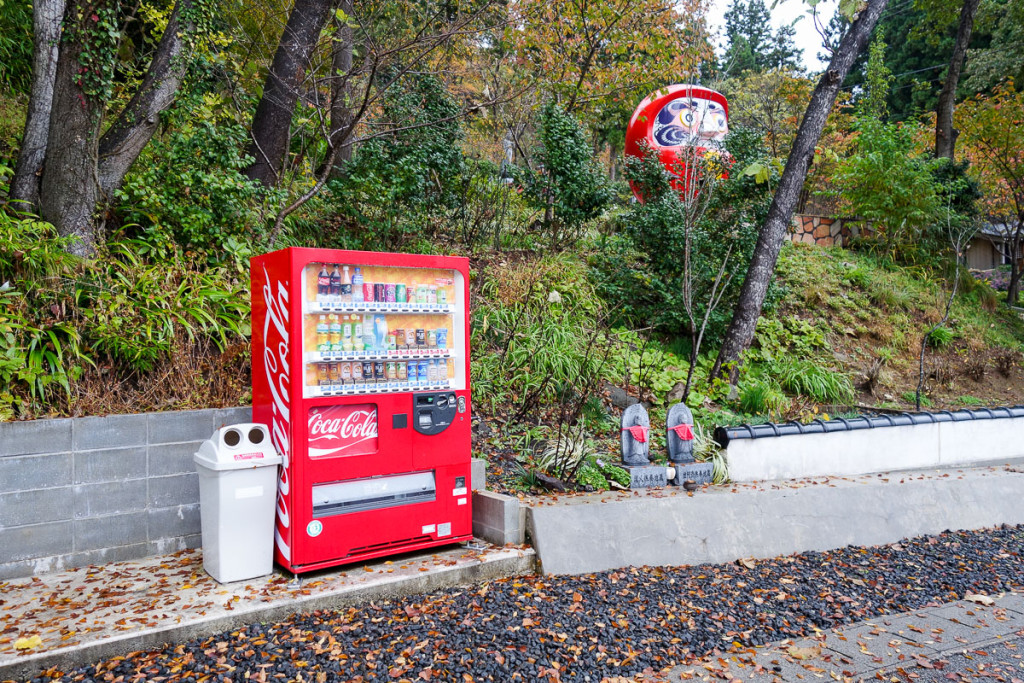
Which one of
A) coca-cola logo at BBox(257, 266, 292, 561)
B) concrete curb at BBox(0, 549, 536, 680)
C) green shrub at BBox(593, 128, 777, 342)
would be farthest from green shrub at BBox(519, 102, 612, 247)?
concrete curb at BBox(0, 549, 536, 680)

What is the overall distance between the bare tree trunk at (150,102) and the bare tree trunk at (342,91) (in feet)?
4.62

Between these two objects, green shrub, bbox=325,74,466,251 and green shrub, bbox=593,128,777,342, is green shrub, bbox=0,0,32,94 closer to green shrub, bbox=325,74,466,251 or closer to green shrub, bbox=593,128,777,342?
green shrub, bbox=325,74,466,251

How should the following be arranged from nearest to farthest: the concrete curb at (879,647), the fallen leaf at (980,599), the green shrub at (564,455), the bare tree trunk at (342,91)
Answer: the concrete curb at (879,647) → the fallen leaf at (980,599) → the green shrub at (564,455) → the bare tree trunk at (342,91)

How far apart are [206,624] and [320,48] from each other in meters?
6.15

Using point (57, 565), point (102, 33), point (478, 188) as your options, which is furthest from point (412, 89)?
point (57, 565)

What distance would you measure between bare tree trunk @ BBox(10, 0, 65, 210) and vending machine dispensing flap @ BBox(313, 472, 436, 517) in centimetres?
368

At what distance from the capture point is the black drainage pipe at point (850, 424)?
20.3 feet

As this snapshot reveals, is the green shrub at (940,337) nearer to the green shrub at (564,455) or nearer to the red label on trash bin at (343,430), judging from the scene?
the green shrub at (564,455)

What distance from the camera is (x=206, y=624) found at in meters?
3.55

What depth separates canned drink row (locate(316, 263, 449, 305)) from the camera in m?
4.36

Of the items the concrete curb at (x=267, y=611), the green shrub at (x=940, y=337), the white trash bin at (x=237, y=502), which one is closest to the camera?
the concrete curb at (x=267, y=611)

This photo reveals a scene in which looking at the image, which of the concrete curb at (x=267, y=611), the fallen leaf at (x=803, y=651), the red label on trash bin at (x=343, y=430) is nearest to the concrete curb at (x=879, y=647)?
the fallen leaf at (x=803, y=651)

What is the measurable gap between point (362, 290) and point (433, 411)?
954mm

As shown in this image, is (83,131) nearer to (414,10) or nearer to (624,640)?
(414,10)
